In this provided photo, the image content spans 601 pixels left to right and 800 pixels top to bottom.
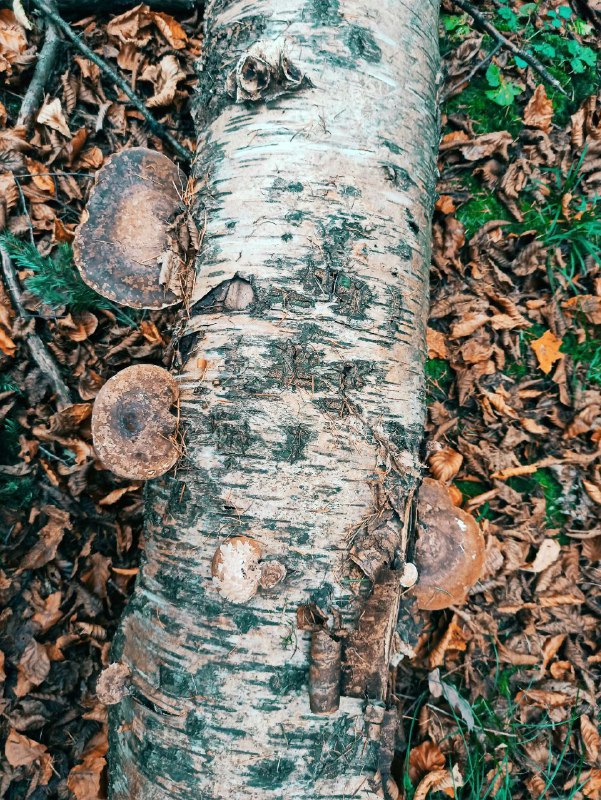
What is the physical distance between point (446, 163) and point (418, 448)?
2185mm

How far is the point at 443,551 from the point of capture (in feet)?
9.00

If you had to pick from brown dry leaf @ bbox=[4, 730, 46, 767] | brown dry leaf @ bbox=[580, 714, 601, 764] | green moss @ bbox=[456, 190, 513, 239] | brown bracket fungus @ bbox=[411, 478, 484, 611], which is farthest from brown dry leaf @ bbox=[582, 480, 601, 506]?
brown dry leaf @ bbox=[4, 730, 46, 767]

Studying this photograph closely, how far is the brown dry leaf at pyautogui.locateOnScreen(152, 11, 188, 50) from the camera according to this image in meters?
3.35

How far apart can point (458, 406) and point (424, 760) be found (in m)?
2.05

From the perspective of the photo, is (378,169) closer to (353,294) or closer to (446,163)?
(353,294)

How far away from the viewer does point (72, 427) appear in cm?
306

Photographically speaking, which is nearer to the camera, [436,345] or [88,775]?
[88,775]

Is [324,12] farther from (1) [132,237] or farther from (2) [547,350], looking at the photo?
(2) [547,350]

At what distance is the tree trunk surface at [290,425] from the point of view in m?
1.96

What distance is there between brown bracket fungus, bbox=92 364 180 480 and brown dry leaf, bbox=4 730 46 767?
5.90 ft

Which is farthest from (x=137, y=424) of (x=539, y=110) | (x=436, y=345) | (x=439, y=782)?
(x=539, y=110)

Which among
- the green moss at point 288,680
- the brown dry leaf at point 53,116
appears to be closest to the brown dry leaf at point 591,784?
the green moss at point 288,680

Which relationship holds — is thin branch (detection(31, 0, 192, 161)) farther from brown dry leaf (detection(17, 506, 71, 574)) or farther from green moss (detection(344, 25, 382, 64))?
brown dry leaf (detection(17, 506, 71, 574))

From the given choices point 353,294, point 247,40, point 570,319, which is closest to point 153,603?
point 353,294
